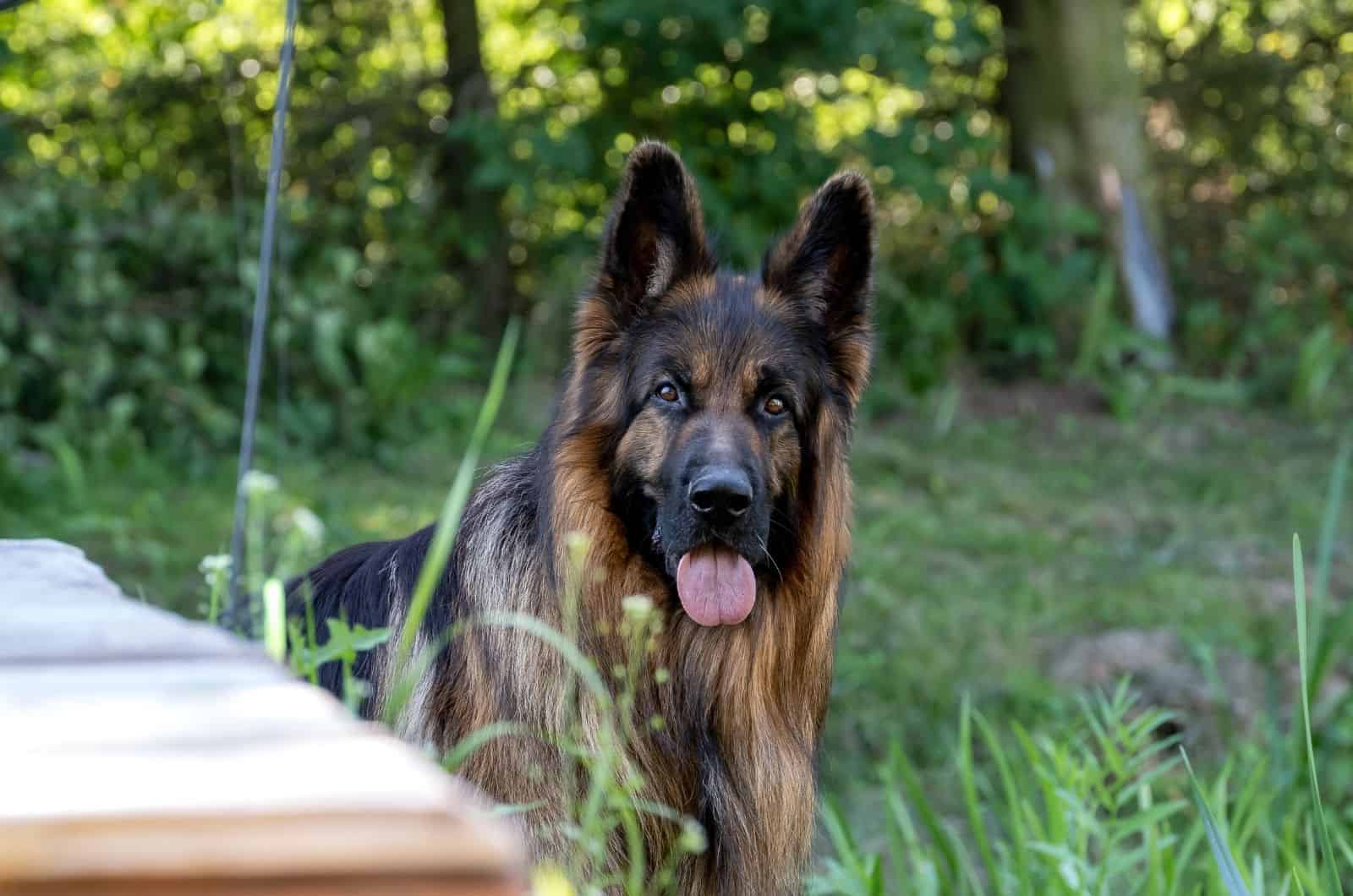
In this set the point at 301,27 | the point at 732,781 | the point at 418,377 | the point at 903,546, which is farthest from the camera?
the point at 301,27

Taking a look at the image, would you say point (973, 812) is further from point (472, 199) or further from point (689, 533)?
point (472, 199)

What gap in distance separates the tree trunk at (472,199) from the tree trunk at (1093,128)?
399 cm

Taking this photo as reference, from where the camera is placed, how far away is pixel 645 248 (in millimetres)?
3494

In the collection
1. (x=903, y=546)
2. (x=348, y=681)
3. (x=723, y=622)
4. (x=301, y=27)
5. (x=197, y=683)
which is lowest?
(x=903, y=546)

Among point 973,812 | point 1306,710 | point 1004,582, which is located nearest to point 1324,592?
point 973,812

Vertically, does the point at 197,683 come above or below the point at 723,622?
above

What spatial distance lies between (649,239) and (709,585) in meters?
0.84

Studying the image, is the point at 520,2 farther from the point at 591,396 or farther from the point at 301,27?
the point at 591,396

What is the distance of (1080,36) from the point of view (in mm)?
10836

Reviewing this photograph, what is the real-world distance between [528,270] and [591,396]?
720 centimetres

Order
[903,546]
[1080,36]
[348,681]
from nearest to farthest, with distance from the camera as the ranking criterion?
[348,681]
[903,546]
[1080,36]

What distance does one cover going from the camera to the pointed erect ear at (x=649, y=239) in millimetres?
3402

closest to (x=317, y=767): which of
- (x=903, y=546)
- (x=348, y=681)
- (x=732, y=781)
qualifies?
(x=348, y=681)

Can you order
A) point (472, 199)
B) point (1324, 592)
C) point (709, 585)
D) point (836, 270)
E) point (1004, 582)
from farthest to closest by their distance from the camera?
point (472, 199) < point (1004, 582) < point (1324, 592) < point (836, 270) < point (709, 585)
